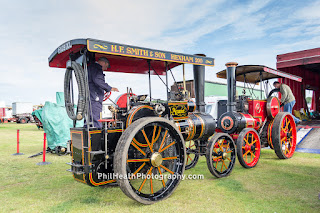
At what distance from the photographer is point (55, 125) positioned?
6.70 m

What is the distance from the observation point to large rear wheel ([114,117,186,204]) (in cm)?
259

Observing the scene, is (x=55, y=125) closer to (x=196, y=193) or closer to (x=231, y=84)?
(x=231, y=84)

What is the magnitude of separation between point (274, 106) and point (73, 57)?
4.13 metres

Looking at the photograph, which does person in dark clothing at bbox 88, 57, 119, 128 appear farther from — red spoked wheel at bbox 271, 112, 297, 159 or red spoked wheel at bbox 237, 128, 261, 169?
red spoked wheel at bbox 271, 112, 297, 159

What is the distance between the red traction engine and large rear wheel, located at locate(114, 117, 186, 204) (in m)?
1.67

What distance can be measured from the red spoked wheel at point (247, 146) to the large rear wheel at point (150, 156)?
1362 millimetres

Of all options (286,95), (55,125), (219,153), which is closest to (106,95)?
(219,153)

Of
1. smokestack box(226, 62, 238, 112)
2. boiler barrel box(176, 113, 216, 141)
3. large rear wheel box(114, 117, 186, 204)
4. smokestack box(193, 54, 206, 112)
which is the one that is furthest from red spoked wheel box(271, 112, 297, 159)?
large rear wheel box(114, 117, 186, 204)

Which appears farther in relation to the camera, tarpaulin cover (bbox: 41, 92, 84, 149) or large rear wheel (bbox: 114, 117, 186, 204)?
tarpaulin cover (bbox: 41, 92, 84, 149)

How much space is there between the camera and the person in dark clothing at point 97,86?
3.22m

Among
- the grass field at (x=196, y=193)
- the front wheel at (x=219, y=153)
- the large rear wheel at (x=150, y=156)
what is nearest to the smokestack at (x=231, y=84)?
the front wheel at (x=219, y=153)

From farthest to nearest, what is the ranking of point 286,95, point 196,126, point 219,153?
1. point 286,95
2. point 219,153
3. point 196,126

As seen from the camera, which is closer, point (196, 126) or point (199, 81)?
point (196, 126)

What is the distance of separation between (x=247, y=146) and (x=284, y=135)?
4.64 feet
